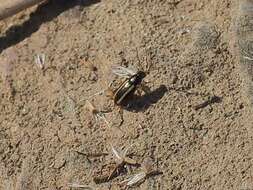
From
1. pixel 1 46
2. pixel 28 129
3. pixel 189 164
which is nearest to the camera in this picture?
pixel 189 164

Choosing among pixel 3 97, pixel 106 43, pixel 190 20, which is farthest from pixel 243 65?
pixel 3 97

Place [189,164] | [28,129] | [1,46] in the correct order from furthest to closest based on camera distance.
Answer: [1,46]
[28,129]
[189,164]

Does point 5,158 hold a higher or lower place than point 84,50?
lower

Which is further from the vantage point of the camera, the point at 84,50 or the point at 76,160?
the point at 84,50

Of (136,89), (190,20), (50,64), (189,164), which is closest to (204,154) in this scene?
(189,164)

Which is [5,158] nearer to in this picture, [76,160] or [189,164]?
[76,160]

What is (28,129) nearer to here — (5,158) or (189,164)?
(5,158)
